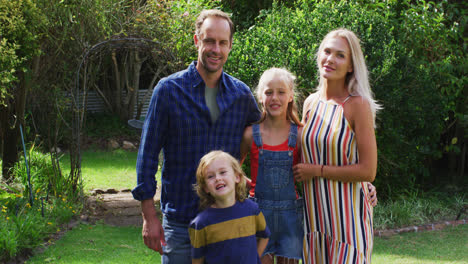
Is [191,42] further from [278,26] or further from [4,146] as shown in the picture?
[4,146]

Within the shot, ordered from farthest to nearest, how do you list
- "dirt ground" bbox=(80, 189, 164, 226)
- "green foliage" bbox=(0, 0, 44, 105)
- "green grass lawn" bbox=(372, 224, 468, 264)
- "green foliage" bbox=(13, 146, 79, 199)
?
"green foliage" bbox=(13, 146, 79, 199) → "dirt ground" bbox=(80, 189, 164, 226) → "green foliage" bbox=(0, 0, 44, 105) → "green grass lawn" bbox=(372, 224, 468, 264)

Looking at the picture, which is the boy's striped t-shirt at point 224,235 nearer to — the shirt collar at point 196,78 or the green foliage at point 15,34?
the shirt collar at point 196,78

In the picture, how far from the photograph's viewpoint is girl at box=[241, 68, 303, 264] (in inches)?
105

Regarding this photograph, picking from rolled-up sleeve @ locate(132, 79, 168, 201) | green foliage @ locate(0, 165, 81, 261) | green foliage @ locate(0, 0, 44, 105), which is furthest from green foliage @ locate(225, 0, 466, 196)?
rolled-up sleeve @ locate(132, 79, 168, 201)

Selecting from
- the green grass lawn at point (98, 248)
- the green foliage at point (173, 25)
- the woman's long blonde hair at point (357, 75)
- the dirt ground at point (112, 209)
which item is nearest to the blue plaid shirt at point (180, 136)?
the woman's long blonde hair at point (357, 75)

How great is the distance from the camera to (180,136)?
8.39 feet

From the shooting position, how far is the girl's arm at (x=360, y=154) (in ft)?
8.47

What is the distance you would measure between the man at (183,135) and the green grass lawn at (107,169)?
512cm

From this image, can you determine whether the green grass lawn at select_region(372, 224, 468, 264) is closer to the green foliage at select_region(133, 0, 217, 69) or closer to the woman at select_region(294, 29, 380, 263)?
the woman at select_region(294, 29, 380, 263)

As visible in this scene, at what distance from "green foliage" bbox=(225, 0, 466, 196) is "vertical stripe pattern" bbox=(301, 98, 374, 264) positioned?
9.84 ft

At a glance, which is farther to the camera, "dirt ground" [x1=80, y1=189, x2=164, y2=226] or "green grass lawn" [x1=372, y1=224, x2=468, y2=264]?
"dirt ground" [x1=80, y1=189, x2=164, y2=226]

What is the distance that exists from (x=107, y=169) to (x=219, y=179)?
773cm

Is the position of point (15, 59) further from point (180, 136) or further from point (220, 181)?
point (220, 181)

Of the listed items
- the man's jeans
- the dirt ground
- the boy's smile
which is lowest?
the dirt ground
